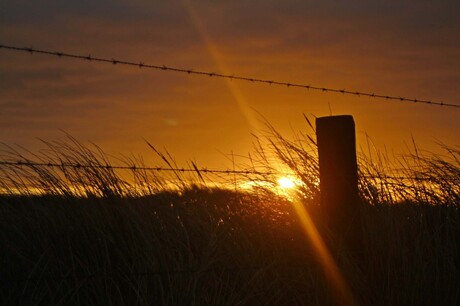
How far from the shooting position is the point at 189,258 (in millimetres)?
3832

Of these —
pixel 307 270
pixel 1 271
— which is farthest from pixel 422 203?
pixel 1 271

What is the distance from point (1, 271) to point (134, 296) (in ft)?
2.22

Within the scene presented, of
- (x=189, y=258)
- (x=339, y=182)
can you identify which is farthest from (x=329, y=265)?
(x=189, y=258)

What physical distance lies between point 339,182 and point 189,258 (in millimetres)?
997

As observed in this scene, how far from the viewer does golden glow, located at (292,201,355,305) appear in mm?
4094

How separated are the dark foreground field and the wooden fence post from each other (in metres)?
0.15

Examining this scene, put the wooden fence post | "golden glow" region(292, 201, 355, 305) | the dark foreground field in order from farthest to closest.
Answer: the wooden fence post, "golden glow" region(292, 201, 355, 305), the dark foreground field

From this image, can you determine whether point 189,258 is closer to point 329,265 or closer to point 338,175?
point 329,265

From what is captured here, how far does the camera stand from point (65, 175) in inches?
177

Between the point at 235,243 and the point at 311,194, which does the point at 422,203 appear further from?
the point at 235,243

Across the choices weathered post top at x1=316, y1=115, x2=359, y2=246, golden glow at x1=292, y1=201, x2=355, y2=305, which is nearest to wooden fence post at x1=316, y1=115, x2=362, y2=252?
weathered post top at x1=316, y1=115, x2=359, y2=246

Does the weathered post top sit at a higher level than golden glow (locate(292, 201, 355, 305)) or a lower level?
higher

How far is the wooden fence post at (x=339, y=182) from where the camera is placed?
4.32 metres

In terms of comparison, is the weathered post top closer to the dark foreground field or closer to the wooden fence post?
the wooden fence post
